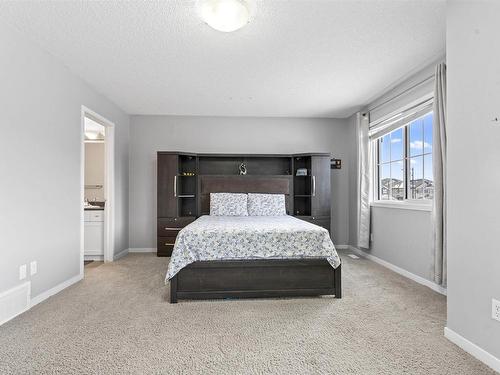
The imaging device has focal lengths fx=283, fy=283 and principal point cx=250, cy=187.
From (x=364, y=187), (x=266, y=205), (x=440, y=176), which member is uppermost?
(x=440, y=176)

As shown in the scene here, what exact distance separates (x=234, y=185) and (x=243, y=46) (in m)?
2.65

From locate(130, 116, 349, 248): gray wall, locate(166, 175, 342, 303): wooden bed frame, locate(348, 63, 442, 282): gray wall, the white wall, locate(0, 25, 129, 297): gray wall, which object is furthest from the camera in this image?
the white wall

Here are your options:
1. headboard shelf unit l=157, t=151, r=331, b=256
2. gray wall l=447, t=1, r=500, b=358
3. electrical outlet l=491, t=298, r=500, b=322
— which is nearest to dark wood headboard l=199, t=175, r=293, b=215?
headboard shelf unit l=157, t=151, r=331, b=256

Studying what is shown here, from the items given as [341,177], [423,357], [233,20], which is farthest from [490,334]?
[341,177]

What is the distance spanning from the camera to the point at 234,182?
196 inches

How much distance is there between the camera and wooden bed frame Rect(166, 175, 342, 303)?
274cm

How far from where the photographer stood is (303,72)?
10.7 feet

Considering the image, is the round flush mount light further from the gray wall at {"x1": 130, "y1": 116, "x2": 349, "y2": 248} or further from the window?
→ the gray wall at {"x1": 130, "y1": 116, "x2": 349, "y2": 248}

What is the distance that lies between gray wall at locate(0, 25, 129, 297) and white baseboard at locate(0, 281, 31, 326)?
0.06 m

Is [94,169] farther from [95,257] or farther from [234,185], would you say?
[234,185]

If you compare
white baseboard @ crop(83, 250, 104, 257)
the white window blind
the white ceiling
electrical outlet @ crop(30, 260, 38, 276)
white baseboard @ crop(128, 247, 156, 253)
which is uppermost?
the white ceiling

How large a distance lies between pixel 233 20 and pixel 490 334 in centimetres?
265

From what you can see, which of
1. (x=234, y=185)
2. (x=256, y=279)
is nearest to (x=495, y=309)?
(x=256, y=279)

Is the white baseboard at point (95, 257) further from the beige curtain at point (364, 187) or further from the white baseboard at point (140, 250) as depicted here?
the beige curtain at point (364, 187)
